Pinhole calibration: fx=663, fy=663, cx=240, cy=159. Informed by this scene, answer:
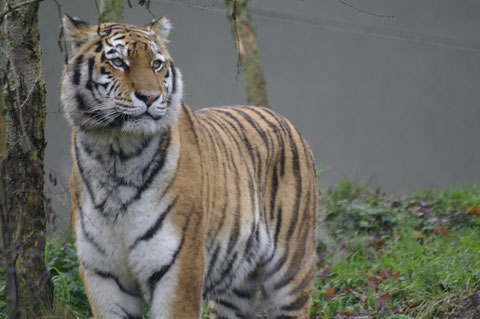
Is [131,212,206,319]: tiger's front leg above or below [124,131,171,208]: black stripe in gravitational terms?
below

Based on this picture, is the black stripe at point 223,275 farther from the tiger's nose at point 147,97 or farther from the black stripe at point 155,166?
the tiger's nose at point 147,97

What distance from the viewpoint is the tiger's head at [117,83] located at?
9.73 feet

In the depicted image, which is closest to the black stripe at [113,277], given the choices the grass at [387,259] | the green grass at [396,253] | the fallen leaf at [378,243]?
the grass at [387,259]

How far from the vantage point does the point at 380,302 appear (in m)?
4.57

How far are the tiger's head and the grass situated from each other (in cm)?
137

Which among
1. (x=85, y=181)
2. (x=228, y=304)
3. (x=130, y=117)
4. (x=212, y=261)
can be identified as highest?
(x=130, y=117)

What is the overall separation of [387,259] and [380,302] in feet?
2.57

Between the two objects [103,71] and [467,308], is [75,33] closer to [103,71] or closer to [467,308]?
[103,71]

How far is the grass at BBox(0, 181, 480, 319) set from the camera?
4.30m

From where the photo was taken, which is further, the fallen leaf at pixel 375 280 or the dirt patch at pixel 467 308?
the fallen leaf at pixel 375 280

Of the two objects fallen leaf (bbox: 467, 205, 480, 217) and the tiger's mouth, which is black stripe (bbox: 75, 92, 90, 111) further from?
fallen leaf (bbox: 467, 205, 480, 217)

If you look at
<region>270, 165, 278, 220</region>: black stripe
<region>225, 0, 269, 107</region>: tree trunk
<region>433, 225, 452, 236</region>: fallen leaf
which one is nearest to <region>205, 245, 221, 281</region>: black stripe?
<region>270, 165, 278, 220</region>: black stripe

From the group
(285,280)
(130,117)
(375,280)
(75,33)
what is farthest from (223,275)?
(375,280)

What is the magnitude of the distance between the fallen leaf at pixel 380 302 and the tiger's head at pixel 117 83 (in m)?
2.21
